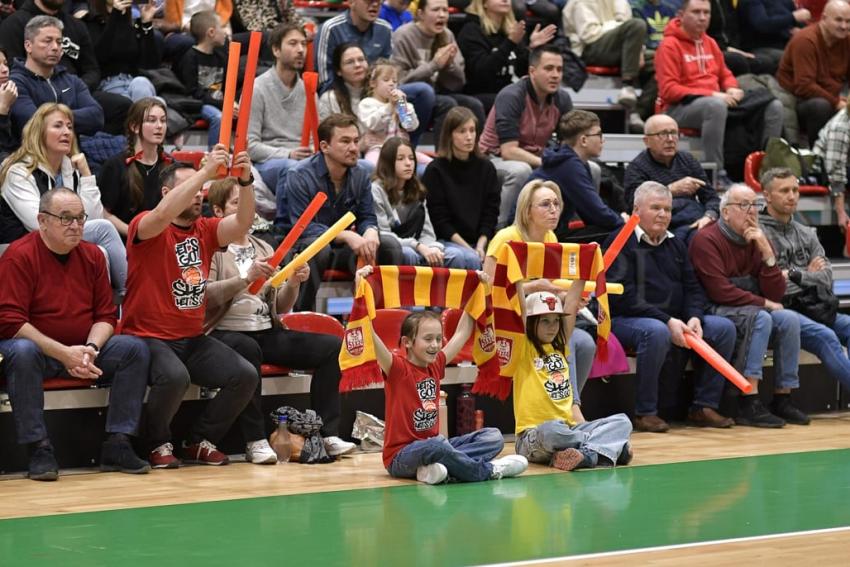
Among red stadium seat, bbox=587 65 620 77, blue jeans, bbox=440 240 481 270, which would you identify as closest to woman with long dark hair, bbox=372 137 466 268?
blue jeans, bbox=440 240 481 270


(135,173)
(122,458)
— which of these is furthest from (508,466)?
(135,173)

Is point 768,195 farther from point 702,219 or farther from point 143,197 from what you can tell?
point 143,197

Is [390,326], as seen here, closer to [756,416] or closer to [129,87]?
[756,416]

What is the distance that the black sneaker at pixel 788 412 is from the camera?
29.4 ft

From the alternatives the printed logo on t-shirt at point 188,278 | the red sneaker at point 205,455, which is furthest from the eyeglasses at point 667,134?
the red sneaker at point 205,455

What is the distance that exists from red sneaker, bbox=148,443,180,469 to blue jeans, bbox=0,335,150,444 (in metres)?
0.24

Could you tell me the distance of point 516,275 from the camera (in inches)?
299

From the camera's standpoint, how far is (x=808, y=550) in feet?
17.0

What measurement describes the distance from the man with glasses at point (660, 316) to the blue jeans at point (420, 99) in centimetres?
190

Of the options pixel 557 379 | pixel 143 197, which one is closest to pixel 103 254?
pixel 143 197

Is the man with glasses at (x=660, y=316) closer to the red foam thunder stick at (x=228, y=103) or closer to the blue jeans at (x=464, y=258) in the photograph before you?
the blue jeans at (x=464, y=258)

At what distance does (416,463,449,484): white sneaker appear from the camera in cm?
668

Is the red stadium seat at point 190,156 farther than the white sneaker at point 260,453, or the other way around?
the red stadium seat at point 190,156

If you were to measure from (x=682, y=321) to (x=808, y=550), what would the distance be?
378 centimetres
